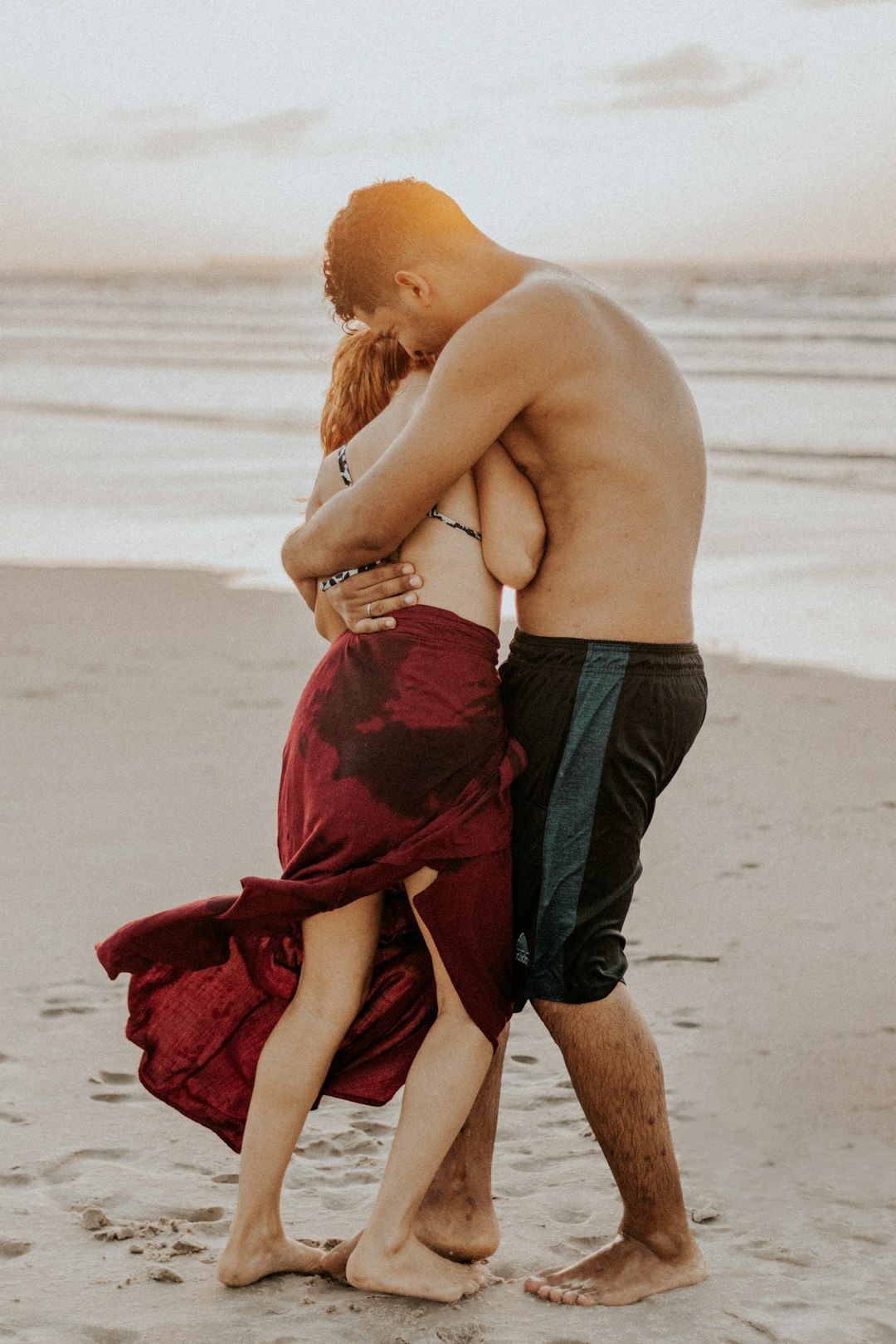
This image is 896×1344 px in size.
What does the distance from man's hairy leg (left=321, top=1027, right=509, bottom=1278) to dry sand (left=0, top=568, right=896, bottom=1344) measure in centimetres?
7

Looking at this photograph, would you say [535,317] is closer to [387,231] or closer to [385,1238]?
[387,231]

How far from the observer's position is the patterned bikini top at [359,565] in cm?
269

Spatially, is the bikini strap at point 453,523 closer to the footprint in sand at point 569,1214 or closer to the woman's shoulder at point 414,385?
the woman's shoulder at point 414,385

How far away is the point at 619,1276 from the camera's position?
2.73 metres

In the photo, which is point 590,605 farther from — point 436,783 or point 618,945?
point 618,945

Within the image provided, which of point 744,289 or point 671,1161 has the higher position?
point 744,289

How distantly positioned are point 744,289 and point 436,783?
37.6m

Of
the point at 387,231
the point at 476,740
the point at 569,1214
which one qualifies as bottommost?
the point at 569,1214

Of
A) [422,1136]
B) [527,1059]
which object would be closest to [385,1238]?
[422,1136]

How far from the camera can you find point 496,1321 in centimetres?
263

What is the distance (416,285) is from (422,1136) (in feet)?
4.83

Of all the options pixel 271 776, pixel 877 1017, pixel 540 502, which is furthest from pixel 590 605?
pixel 271 776

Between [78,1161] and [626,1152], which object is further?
[78,1161]

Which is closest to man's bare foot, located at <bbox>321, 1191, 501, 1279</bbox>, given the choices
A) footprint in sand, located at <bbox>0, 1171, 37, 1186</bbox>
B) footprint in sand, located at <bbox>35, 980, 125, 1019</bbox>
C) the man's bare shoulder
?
footprint in sand, located at <bbox>0, 1171, 37, 1186</bbox>
